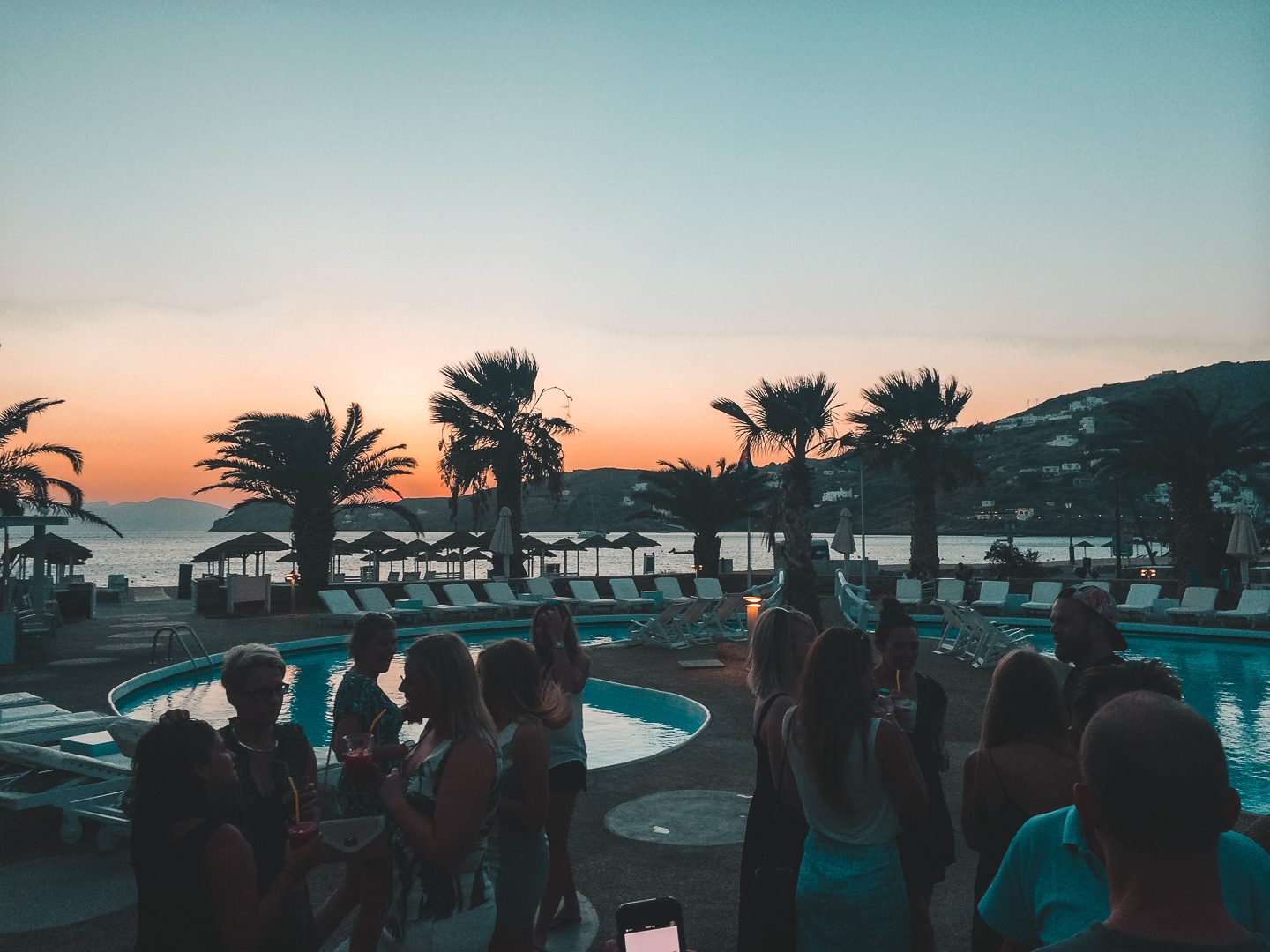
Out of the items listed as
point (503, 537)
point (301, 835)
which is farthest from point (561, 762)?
point (503, 537)

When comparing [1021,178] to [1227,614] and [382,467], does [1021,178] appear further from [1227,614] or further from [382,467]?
[382,467]

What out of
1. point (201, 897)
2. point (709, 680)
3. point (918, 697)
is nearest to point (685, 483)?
point (709, 680)

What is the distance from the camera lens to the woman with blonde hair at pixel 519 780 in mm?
2846

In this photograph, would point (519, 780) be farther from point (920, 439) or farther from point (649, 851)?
point (920, 439)

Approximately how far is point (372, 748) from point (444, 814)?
70 centimetres

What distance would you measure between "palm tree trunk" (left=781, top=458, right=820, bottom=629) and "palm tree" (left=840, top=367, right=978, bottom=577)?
7153 millimetres

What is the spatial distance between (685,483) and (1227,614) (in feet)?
50.4

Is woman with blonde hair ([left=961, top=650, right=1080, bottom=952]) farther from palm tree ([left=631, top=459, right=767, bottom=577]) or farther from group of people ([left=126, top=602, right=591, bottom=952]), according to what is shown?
palm tree ([left=631, top=459, right=767, bottom=577])

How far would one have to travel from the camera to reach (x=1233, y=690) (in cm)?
1312

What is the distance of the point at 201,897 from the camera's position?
6.79ft

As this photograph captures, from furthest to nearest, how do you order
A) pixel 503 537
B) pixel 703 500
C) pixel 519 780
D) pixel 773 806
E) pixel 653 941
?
pixel 703 500 → pixel 503 537 → pixel 773 806 → pixel 519 780 → pixel 653 941

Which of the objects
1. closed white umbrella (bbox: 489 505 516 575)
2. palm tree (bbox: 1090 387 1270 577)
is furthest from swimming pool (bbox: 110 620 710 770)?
palm tree (bbox: 1090 387 1270 577)

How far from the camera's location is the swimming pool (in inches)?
410

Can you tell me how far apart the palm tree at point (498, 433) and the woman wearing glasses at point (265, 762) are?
24064 mm
